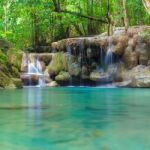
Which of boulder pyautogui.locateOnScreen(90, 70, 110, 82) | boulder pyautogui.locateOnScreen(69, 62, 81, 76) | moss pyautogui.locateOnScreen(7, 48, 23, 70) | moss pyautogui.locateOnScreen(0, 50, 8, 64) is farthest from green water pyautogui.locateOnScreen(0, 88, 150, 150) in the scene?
boulder pyautogui.locateOnScreen(69, 62, 81, 76)

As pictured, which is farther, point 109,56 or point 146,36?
point 109,56

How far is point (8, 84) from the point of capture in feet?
69.6

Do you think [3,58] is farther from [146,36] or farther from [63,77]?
[146,36]

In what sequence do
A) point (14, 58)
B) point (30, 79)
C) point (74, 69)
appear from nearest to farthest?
point (14, 58)
point (30, 79)
point (74, 69)

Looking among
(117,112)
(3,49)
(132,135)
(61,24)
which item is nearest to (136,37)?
(3,49)

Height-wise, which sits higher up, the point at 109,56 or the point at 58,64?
Answer: the point at 109,56

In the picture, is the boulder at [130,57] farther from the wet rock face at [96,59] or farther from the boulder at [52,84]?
the boulder at [52,84]

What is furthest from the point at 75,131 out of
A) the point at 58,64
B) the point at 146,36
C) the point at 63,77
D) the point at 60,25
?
the point at 60,25

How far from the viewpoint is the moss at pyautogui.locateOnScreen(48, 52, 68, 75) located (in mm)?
27609

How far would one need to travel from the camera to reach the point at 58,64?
91.2 feet

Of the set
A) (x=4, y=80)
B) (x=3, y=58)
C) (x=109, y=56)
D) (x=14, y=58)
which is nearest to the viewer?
(x=4, y=80)

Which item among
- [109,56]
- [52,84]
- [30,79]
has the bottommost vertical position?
[52,84]

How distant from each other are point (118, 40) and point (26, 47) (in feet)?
39.0

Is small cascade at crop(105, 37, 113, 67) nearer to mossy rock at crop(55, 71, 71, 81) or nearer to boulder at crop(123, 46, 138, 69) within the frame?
boulder at crop(123, 46, 138, 69)
